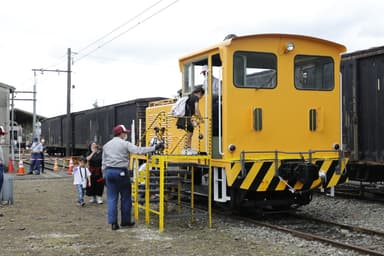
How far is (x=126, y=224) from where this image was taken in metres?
9.16

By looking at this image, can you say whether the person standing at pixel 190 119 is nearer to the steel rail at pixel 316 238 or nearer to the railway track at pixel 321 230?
the railway track at pixel 321 230

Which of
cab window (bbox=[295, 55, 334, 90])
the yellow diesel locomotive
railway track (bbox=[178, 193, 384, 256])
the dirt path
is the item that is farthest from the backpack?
railway track (bbox=[178, 193, 384, 256])

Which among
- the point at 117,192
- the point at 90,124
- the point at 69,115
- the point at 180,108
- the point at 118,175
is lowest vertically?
the point at 117,192

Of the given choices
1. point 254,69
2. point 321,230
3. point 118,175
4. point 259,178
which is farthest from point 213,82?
point 321,230

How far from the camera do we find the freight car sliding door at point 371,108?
1212cm

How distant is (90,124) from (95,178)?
20.7 m

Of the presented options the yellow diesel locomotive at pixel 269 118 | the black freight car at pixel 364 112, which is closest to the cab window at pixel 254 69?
the yellow diesel locomotive at pixel 269 118

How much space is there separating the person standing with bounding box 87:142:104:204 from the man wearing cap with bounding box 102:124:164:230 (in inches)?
131

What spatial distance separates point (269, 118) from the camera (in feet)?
31.5

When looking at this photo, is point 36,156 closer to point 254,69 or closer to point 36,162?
point 36,162

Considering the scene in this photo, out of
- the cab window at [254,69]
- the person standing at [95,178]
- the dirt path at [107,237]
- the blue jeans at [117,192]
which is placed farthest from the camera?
the person standing at [95,178]

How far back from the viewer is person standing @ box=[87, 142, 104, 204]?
1240 cm

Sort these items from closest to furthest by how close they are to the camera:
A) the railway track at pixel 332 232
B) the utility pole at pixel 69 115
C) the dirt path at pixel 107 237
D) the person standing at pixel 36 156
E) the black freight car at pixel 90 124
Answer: the dirt path at pixel 107 237 < the railway track at pixel 332 232 < the person standing at pixel 36 156 < the black freight car at pixel 90 124 < the utility pole at pixel 69 115

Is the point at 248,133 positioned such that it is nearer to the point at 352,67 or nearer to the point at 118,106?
the point at 352,67
